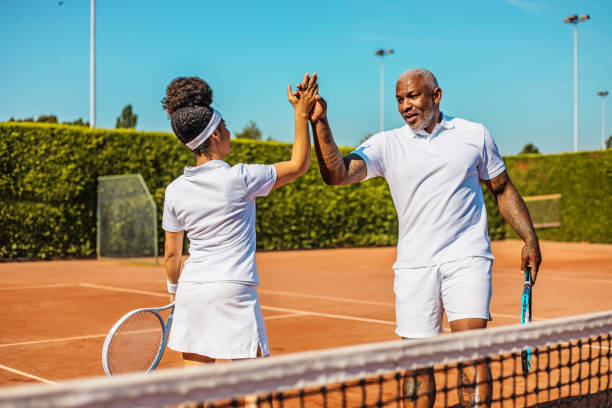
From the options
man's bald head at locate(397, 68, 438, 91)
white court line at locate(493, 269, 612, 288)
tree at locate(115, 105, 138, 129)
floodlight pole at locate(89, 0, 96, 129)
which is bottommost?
white court line at locate(493, 269, 612, 288)

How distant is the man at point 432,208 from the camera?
3305 mm

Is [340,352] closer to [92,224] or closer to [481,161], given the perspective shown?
[481,161]

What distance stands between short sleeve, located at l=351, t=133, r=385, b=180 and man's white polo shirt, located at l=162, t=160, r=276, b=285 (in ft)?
2.27

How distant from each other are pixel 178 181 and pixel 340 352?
1.22 metres

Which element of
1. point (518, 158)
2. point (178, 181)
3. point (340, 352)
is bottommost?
point (340, 352)

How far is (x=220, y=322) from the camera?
2.77 m

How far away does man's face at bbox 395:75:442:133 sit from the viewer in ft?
11.5

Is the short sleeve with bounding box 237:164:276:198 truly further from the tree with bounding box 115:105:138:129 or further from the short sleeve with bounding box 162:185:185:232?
the tree with bounding box 115:105:138:129

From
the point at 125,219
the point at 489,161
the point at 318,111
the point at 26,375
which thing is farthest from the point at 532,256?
the point at 125,219

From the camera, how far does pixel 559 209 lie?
79.8 feet

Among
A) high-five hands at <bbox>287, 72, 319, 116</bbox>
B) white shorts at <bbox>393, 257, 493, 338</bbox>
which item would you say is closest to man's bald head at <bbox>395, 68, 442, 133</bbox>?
high-five hands at <bbox>287, 72, 319, 116</bbox>

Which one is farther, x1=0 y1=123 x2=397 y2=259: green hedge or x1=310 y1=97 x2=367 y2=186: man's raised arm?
x1=0 y1=123 x2=397 y2=259: green hedge

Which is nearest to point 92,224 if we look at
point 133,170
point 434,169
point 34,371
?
point 133,170

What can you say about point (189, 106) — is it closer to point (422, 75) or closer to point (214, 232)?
point (214, 232)
